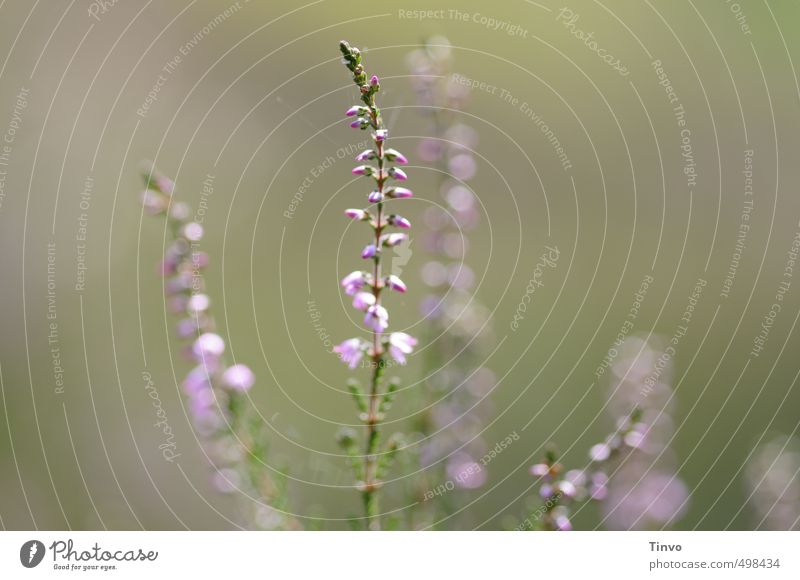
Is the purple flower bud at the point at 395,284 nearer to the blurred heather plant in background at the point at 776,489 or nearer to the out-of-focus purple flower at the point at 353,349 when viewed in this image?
the out-of-focus purple flower at the point at 353,349

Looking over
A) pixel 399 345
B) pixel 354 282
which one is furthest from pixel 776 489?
pixel 354 282

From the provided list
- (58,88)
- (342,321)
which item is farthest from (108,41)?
(342,321)

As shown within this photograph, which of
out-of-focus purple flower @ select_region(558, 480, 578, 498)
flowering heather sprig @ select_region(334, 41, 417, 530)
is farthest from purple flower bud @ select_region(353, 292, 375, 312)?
out-of-focus purple flower @ select_region(558, 480, 578, 498)

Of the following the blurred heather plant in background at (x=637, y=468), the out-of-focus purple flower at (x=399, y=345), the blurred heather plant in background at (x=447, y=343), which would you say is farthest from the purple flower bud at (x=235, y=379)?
the blurred heather plant in background at (x=637, y=468)
